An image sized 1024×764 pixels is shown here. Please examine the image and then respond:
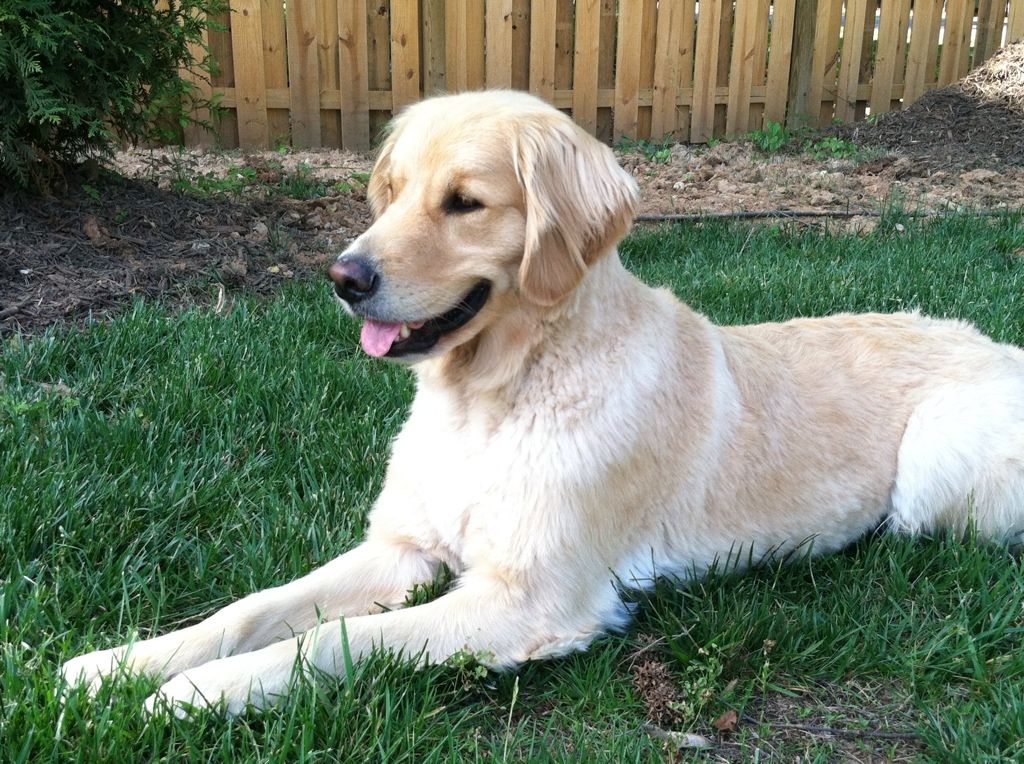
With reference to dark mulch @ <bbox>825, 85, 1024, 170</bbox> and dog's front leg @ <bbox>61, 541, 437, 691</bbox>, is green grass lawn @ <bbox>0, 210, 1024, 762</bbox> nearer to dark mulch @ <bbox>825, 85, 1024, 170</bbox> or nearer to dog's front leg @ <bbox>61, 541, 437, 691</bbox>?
dog's front leg @ <bbox>61, 541, 437, 691</bbox>

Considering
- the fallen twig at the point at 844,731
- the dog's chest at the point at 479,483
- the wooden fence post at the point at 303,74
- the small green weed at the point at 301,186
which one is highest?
the wooden fence post at the point at 303,74

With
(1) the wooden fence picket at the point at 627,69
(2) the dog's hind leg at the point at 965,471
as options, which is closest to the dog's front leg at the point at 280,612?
(2) the dog's hind leg at the point at 965,471

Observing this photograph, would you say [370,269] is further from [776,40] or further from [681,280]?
[776,40]

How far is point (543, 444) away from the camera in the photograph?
2396mm

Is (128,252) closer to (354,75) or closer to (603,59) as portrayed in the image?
(354,75)

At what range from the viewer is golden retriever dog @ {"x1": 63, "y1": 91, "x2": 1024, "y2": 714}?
223cm

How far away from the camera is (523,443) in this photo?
94.7 inches

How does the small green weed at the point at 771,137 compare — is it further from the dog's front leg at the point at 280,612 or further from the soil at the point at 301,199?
the dog's front leg at the point at 280,612

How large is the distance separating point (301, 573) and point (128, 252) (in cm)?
291

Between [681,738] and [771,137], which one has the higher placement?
[771,137]

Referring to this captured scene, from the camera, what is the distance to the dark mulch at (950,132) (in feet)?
27.1

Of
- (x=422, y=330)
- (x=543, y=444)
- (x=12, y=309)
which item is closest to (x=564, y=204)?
(x=422, y=330)

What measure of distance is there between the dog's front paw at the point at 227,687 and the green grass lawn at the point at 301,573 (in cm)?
4

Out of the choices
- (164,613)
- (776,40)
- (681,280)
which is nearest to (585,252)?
(164,613)
